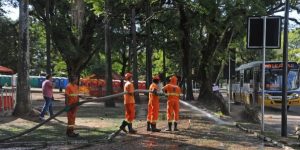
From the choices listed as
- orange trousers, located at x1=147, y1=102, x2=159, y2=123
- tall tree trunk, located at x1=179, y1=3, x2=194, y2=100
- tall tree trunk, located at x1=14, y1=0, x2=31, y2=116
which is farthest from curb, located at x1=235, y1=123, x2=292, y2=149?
tall tree trunk, located at x1=179, y1=3, x2=194, y2=100

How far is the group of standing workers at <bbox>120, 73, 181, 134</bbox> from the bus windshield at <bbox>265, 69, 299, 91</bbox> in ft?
54.4

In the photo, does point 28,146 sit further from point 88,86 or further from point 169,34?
point 88,86

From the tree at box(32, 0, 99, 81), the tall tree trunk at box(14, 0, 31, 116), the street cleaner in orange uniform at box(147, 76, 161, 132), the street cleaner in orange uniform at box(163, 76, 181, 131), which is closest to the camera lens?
the street cleaner in orange uniform at box(147, 76, 161, 132)

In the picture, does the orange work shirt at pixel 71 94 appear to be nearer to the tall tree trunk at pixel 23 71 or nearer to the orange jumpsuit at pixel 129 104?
the orange jumpsuit at pixel 129 104

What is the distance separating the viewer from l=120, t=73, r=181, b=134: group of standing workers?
15789 mm

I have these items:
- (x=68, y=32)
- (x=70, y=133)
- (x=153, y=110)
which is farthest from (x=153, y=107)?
(x=68, y=32)

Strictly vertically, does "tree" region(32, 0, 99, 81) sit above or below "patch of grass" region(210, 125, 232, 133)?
above

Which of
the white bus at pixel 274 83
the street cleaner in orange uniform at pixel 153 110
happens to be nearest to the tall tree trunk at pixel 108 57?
the white bus at pixel 274 83

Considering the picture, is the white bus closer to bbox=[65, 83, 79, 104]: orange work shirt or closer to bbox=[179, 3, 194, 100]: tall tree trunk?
bbox=[179, 3, 194, 100]: tall tree trunk

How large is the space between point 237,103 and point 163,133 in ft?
83.5

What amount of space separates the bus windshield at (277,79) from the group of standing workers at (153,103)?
16.6 m

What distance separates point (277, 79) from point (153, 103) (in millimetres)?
17893

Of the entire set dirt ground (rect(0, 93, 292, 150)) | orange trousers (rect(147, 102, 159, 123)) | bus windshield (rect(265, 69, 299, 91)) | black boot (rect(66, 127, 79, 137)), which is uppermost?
bus windshield (rect(265, 69, 299, 91))

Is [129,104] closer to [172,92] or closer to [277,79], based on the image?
[172,92]
